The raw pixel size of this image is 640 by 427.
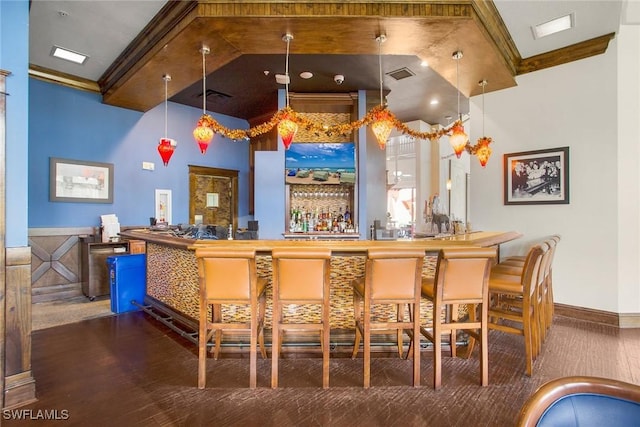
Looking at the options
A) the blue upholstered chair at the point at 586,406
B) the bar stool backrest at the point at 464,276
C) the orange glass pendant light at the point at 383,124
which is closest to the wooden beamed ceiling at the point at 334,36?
the orange glass pendant light at the point at 383,124

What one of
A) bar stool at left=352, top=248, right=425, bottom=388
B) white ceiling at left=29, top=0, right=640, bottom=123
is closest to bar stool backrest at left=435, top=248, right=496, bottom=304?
bar stool at left=352, top=248, right=425, bottom=388

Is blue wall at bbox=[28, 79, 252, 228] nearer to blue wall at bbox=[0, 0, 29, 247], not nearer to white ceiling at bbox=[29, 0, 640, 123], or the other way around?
white ceiling at bbox=[29, 0, 640, 123]

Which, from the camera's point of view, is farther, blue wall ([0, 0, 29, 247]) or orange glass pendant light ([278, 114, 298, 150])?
orange glass pendant light ([278, 114, 298, 150])

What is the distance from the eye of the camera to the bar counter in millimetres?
2727

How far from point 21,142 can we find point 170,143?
2.38m

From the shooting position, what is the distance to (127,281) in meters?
4.21

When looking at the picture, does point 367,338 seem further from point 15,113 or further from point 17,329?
point 15,113

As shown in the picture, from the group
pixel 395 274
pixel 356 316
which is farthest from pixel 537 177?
pixel 356 316

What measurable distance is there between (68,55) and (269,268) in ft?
14.3

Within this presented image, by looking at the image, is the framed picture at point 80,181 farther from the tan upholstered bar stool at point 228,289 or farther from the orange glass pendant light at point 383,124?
the orange glass pendant light at point 383,124

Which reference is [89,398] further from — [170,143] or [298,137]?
[298,137]

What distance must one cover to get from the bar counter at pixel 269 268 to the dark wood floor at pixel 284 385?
399mm

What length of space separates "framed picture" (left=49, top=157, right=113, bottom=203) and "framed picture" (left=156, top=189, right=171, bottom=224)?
0.79 meters

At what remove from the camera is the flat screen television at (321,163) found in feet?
18.3
